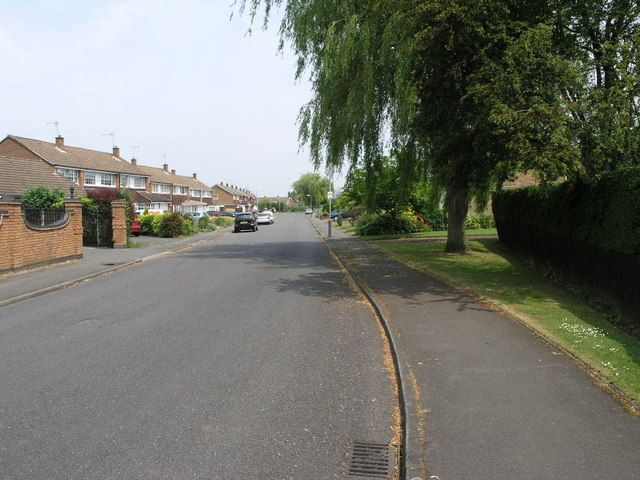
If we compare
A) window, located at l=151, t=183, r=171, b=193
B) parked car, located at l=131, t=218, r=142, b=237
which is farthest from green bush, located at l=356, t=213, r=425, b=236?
window, located at l=151, t=183, r=171, b=193

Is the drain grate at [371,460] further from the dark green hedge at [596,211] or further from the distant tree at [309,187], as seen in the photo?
the distant tree at [309,187]

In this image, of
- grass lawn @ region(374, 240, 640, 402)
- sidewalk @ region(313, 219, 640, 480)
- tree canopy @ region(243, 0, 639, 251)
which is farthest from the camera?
tree canopy @ region(243, 0, 639, 251)

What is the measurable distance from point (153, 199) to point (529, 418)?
6448 centimetres

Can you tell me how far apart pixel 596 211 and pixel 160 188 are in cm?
7162

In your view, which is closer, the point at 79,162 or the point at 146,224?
the point at 146,224

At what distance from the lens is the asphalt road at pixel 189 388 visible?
3951 mm

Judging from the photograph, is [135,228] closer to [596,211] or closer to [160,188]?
[596,211]

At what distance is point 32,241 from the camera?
16.1 metres

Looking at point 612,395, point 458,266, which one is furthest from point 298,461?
point 458,266

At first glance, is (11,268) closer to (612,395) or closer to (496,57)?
(496,57)

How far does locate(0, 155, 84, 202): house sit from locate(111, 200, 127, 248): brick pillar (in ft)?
10.3

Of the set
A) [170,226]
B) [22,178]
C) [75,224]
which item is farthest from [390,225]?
[22,178]

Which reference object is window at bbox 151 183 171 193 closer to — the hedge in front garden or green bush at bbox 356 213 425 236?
green bush at bbox 356 213 425 236

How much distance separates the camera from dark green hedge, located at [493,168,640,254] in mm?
8695
